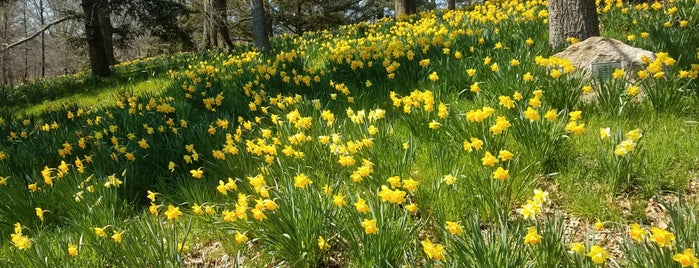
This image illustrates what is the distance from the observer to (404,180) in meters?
1.92

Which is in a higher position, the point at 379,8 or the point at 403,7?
the point at 379,8

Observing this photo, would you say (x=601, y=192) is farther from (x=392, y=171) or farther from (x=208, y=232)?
(x=208, y=232)

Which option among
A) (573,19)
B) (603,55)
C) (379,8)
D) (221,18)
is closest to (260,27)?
(221,18)

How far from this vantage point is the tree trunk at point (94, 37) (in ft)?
32.6

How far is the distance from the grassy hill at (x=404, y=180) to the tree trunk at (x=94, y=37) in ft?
20.6

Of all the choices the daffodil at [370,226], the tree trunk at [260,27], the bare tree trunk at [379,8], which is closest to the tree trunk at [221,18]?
the tree trunk at [260,27]

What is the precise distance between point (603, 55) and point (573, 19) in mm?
954

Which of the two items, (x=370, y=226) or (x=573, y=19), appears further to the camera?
(x=573, y=19)

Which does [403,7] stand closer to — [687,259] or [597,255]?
[597,255]

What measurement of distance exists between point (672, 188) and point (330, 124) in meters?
1.96

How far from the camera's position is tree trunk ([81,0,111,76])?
391 inches

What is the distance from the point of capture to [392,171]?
2434 millimetres

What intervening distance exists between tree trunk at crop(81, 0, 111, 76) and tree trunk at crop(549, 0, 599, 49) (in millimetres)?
9504

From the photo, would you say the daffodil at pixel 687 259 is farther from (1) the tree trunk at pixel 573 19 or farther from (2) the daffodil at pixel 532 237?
(1) the tree trunk at pixel 573 19
